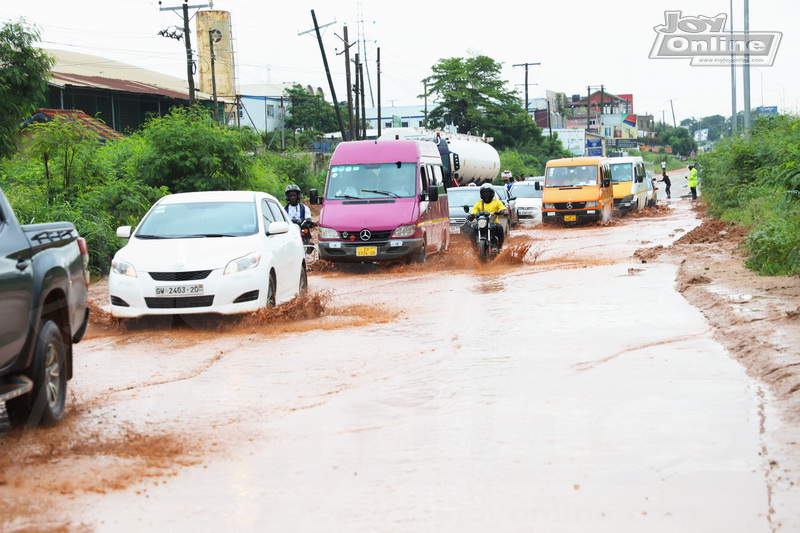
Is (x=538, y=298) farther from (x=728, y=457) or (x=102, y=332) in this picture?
(x=728, y=457)

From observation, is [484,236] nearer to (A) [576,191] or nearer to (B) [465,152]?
(A) [576,191]

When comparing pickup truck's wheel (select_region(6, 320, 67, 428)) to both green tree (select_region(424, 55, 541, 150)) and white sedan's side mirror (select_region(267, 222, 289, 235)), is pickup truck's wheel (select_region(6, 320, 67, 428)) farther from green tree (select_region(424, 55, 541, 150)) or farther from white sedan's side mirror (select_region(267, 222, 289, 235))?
green tree (select_region(424, 55, 541, 150))

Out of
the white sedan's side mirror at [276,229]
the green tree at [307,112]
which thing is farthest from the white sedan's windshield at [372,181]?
the green tree at [307,112]

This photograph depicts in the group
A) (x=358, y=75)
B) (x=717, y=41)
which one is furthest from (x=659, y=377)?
(x=358, y=75)

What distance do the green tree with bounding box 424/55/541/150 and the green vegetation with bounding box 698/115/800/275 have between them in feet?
138

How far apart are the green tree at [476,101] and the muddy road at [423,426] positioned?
76.2m

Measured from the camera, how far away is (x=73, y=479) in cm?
528

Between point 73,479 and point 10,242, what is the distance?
60.1 inches

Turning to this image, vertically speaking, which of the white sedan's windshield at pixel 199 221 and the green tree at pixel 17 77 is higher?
the green tree at pixel 17 77

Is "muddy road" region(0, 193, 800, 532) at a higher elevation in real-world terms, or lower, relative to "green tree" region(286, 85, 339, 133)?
lower

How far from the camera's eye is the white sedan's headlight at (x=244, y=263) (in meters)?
10.7

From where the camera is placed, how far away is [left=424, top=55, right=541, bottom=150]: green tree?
87375mm

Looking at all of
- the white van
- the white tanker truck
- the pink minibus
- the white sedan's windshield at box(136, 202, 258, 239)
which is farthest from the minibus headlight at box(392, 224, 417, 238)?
the white van

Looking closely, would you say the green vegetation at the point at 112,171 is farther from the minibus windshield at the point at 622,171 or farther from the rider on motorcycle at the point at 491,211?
the minibus windshield at the point at 622,171
